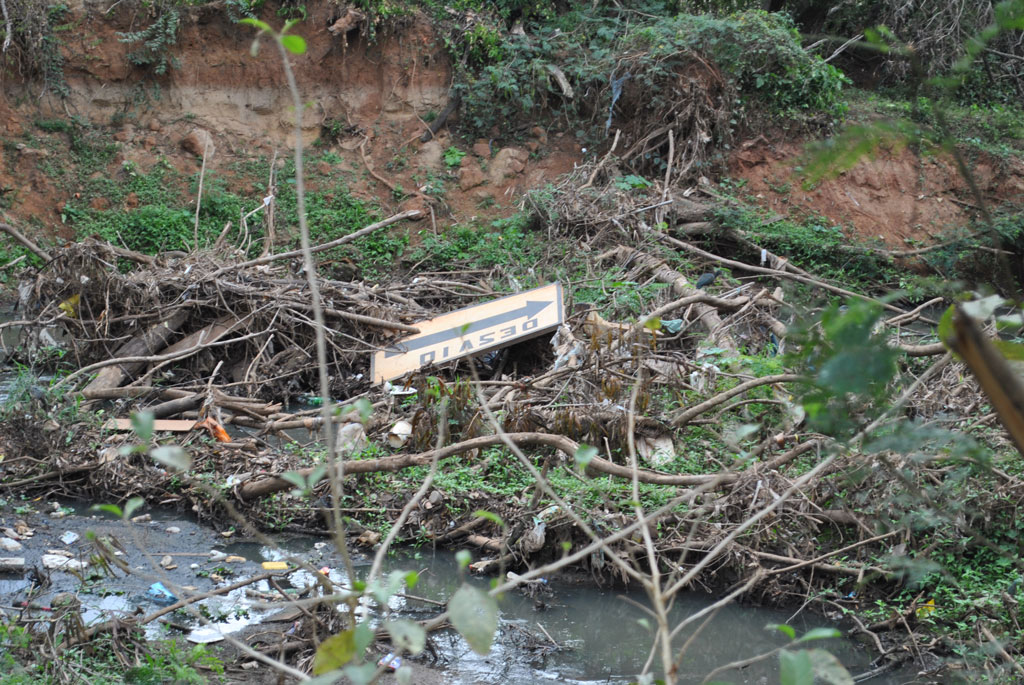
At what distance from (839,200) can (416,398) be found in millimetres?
6660

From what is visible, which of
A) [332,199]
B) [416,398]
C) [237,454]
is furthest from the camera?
[332,199]

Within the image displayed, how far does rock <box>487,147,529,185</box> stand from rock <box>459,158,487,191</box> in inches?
4.8

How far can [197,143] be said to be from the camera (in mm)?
11672

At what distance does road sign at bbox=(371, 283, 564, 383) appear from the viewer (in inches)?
251

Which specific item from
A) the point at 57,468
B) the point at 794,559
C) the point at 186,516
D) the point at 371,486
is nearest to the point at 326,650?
the point at 794,559

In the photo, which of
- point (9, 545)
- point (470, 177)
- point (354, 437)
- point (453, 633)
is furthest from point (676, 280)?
point (9, 545)

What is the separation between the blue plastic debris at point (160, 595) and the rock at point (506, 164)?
27.4 ft

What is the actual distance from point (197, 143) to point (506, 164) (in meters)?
4.30

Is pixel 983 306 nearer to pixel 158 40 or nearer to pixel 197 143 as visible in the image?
pixel 197 143

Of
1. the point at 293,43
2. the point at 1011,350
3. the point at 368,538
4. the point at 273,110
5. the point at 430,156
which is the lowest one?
the point at 368,538

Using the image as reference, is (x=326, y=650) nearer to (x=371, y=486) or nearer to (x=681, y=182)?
(x=371, y=486)

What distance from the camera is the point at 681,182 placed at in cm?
1006

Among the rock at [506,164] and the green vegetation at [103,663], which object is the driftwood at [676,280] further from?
the green vegetation at [103,663]

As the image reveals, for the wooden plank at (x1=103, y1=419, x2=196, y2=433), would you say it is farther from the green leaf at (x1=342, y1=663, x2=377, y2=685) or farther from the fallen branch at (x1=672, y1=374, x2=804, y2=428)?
the green leaf at (x1=342, y1=663, x2=377, y2=685)
